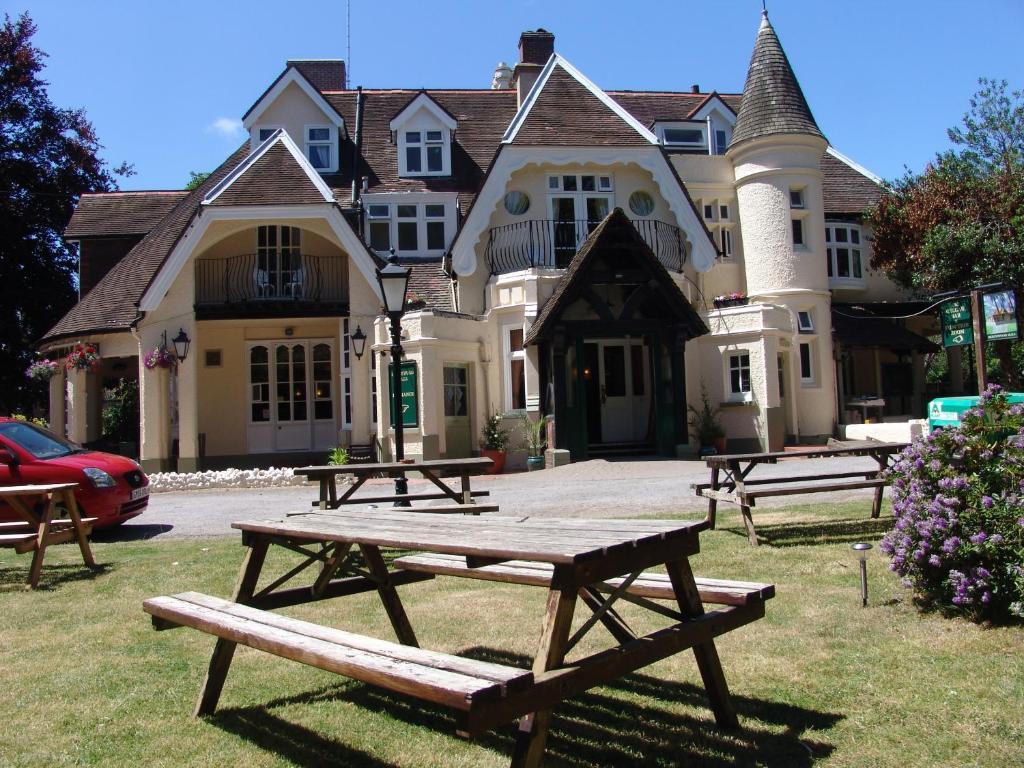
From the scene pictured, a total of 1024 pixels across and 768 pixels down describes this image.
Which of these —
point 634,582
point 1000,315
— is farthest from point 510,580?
point 1000,315

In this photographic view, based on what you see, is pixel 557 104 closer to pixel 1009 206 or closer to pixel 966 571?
pixel 1009 206

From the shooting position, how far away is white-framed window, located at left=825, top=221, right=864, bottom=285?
26.3 m

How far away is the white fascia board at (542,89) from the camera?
22.1 meters

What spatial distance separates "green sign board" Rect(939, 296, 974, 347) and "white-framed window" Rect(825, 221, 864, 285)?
47.0ft

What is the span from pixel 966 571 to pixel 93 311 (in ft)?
72.9

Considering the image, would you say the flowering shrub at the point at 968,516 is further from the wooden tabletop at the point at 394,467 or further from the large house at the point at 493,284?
the large house at the point at 493,284

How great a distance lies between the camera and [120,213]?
2650 centimetres

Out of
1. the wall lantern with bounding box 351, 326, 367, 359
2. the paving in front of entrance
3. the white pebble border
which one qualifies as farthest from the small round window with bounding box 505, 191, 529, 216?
the white pebble border

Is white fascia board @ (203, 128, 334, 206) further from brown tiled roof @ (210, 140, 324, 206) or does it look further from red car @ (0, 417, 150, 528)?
red car @ (0, 417, 150, 528)

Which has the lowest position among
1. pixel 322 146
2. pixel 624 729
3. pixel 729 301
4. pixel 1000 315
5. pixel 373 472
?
pixel 624 729

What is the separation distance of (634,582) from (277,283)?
64.7 ft

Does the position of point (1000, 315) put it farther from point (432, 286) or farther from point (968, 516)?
point (432, 286)

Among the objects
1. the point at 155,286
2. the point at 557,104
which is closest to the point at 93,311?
the point at 155,286

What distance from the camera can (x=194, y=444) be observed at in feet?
68.8
